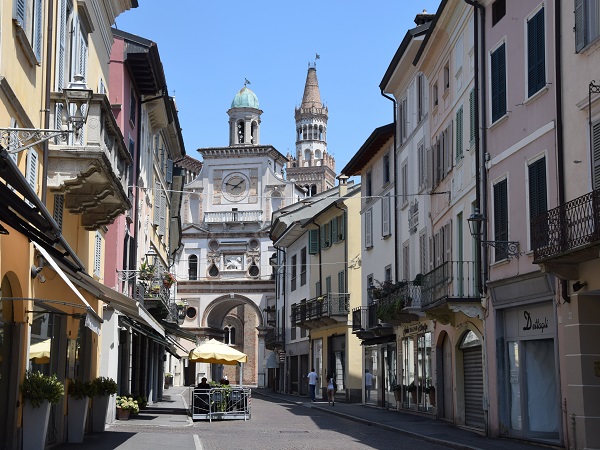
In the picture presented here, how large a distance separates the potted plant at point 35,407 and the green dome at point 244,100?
76207 mm

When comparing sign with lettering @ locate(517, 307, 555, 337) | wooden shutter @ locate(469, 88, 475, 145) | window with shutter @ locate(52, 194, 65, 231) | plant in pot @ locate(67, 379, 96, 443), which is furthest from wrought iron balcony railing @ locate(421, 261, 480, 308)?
window with shutter @ locate(52, 194, 65, 231)

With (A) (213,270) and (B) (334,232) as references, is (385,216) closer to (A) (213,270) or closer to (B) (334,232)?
A: (B) (334,232)

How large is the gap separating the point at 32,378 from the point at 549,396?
33.1ft

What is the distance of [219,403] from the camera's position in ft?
104

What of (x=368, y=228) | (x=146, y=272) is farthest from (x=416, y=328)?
(x=368, y=228)

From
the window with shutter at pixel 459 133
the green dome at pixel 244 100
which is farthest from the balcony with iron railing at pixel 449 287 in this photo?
the green dome at pixel 244 100

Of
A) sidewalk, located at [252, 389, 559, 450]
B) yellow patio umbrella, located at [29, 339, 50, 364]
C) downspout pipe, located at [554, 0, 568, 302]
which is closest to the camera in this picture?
yellow patio umbrella, located at [29, 339, 50, 364]

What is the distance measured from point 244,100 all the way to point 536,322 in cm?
7262

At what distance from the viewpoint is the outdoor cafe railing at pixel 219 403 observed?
31438 millimetres

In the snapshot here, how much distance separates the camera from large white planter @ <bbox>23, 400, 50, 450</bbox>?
49.6 feet

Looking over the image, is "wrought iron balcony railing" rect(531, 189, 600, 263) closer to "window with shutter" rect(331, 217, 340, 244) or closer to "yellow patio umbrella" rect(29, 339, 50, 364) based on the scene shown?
"yellow patio umbrella" rect(29, 339, 50, 364)

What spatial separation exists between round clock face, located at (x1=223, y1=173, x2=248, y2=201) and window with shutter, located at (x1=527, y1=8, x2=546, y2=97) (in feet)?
197

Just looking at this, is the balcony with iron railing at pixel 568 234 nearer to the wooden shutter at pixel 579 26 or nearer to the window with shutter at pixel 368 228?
the wooden shutter at pixel 579 26

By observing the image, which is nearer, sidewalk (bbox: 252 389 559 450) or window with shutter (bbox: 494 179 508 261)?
sidewalk (bbox: 252 389 559 450)
